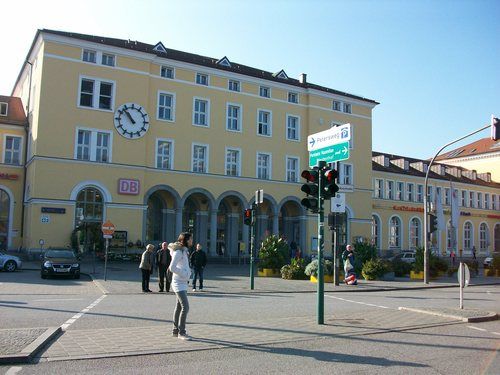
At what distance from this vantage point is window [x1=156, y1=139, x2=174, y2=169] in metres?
38.9

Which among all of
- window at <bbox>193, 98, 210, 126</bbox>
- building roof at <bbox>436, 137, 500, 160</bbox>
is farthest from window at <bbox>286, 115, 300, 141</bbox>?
building roof at <bbox>436, 137, 500, 160</bbox>

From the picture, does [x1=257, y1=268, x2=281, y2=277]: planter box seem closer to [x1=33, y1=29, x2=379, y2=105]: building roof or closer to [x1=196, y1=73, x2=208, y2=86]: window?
[x1=196, y1=73, x2=208, y2=86]: window

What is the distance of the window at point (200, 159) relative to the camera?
4053 cm

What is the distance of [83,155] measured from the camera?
35625mm

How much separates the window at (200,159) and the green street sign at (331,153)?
29.1 m

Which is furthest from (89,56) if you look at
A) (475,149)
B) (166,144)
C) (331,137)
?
(475,149)

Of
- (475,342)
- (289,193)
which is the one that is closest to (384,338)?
(475,342)

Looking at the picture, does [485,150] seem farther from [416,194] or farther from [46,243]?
[46,243]

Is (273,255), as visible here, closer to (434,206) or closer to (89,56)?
(89,56)

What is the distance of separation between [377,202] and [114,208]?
99.8ft

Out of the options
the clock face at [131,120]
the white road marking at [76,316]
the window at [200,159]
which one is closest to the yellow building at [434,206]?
the window at [200,159]

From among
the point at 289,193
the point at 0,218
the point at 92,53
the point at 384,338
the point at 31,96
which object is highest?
the point at 92,53

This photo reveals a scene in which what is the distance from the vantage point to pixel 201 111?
41.4 meters

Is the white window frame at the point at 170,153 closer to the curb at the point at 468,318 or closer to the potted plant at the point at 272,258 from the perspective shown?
the potted plant at the point at 272,258
